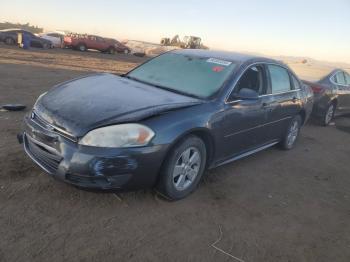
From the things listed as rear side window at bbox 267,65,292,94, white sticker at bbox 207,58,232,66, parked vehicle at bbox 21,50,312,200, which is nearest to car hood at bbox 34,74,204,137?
parked vehicle at bbox 21,50,312,200

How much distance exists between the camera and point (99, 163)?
3.32 metres

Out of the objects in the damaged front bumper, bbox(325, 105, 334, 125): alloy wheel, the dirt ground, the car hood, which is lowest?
the dirt ground

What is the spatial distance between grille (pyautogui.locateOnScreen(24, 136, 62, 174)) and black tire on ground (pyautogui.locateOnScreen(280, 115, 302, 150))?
409 centimetres

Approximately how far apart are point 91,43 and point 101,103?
88.7ft

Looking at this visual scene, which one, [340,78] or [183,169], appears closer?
[183,169]

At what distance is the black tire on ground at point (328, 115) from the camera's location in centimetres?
925

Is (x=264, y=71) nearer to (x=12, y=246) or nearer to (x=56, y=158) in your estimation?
(x=56, y=158)

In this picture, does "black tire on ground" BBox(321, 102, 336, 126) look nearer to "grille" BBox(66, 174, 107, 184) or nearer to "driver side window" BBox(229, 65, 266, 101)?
"driver side window" BBox(229, 65, 266, 101)

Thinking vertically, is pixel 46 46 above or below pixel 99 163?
below

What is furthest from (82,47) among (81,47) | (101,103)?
Answer: (101,103)

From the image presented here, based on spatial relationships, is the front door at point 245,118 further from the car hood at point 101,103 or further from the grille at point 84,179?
the grille at point 84,179

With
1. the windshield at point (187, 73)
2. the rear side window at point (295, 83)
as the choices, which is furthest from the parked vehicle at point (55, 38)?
the windshield at point (187, 73)

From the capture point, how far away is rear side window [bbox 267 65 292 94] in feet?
18.2

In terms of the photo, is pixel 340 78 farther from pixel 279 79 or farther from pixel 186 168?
pixel 186 168
